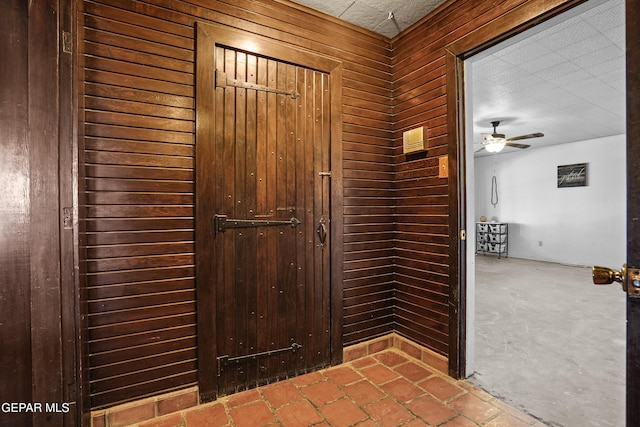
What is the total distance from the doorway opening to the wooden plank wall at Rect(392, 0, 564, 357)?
169mm

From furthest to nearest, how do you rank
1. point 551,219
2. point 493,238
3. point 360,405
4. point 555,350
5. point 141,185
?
point 493,238 → point 551,219 → point 555,350 → point 360,405 → point 141,185

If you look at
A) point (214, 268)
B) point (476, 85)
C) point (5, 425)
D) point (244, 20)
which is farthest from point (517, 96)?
point (5, 425)

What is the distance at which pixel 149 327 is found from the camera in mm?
1769

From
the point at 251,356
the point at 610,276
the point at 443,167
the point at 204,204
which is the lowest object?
the point at 251,356

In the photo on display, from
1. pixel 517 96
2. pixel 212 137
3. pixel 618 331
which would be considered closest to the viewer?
pixel 212 137

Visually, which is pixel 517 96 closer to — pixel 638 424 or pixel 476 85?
pixel 476 85

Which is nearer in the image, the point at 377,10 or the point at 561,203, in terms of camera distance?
the point at 377,10

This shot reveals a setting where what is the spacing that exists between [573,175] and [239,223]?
788cm

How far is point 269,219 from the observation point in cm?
211

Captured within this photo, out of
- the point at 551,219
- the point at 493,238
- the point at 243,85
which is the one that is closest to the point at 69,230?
the point at 243,85

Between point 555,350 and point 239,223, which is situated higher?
point 239,223

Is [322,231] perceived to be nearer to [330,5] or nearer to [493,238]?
[330,5]

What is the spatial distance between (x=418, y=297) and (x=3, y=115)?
2640 millimetres

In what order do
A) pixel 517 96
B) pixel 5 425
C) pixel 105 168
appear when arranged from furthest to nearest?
pixel 517 96 < pixel 105 168 < pixel 5 425
